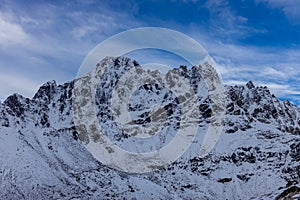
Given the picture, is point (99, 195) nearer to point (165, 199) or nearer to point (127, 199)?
point (127, 199)

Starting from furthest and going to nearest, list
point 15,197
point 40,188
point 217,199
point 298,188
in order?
point 217,199 → point 40,188 → point 15,197 → point 298,188

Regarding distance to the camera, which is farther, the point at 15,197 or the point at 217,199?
the point at 217,199

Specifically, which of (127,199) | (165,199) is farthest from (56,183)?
(165,199)

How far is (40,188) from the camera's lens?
610ft

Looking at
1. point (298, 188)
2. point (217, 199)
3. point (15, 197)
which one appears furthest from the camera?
point (217, 199)

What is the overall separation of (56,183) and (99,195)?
21344 millimetres

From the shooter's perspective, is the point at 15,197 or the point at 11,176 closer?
the point at 15,197

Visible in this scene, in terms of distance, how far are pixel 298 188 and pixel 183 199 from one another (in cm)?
14115

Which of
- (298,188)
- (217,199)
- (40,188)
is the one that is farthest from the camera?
(217,199)

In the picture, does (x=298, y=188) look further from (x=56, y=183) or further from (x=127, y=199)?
(x=56, y=183)

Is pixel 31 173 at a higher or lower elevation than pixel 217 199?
higher

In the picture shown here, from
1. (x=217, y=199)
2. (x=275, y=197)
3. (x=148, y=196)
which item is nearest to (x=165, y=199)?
(x=148, y=196)

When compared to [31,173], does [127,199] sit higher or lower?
lower

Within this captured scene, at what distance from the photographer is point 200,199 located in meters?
196
